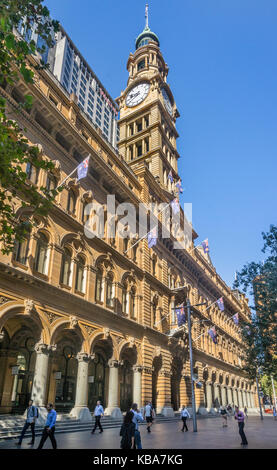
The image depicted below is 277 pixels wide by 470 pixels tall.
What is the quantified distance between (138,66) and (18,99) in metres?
48.7

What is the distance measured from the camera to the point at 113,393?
24641 millimetres

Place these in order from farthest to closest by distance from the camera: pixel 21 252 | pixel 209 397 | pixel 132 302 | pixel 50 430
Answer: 1. pixel 209 397
2. pixel 132 302
3. pixel 21 252
4. pixel 50 430

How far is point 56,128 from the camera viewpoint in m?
24.1

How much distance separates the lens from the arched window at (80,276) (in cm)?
2378

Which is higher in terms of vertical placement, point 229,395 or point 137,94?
point 137,94

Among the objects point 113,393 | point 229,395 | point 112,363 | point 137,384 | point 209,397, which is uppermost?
point 112,363

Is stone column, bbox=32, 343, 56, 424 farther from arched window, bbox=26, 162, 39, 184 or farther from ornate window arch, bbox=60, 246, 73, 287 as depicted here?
arched window, bbox=26, 162, 39, 184

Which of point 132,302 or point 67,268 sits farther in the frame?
point 132,302

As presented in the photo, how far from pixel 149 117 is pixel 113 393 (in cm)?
4178

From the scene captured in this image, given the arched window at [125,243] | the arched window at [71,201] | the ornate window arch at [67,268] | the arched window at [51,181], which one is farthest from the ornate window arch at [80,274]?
the arched window at [125,243]

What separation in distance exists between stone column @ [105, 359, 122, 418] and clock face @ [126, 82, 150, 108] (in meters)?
44.2

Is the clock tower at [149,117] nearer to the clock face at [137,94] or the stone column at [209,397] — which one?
the clock face at [137,94]

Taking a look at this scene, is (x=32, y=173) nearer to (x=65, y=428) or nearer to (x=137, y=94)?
(x=65, y=428)

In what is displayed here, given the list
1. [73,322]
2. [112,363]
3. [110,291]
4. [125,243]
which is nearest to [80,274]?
[73,322]
